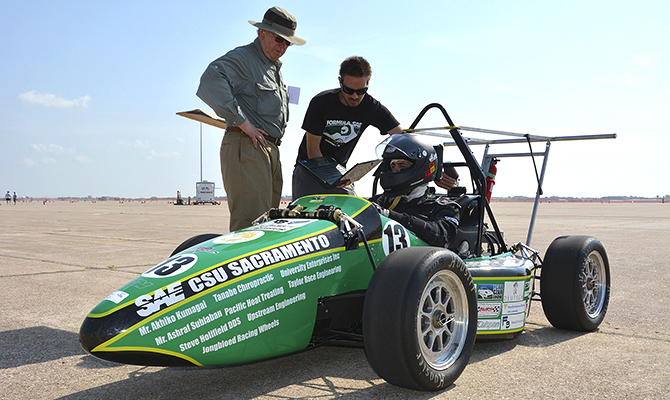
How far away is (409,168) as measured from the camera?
3.85 m

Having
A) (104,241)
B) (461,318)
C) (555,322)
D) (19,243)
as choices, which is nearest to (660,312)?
(555,322)

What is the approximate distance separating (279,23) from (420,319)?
277 cm

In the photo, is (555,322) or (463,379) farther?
(555,322)

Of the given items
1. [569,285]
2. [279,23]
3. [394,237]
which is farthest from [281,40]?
[569,285]

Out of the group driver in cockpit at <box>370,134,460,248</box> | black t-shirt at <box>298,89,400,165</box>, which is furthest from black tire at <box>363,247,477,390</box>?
black t-shirt at <box>298,89,400,165</box>

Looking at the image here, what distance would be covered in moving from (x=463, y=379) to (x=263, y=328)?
47.7 inches

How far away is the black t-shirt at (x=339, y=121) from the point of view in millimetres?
4727

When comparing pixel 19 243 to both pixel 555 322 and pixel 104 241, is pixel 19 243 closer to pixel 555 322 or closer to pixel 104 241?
pixel 104 241

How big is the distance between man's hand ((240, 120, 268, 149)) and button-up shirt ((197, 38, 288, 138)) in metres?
0.05

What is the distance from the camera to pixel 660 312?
186 inches

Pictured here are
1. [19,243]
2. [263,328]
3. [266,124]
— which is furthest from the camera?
[19,243]

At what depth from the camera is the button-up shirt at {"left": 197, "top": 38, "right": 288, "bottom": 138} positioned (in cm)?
410

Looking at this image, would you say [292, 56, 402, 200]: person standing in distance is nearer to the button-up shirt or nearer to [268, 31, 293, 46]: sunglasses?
the button-up shirt

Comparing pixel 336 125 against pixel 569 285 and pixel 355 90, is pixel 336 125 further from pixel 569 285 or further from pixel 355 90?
pixel 569 285
